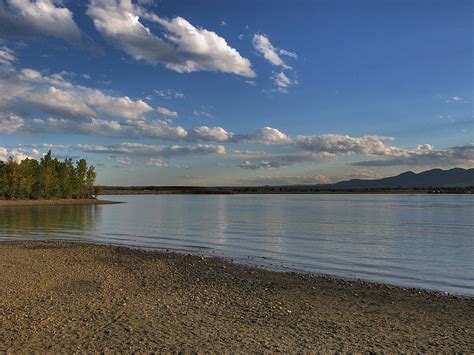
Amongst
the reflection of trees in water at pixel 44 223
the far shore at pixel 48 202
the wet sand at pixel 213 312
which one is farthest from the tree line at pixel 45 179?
the wet sand at pixel 213 312

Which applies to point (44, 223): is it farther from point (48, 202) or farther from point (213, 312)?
point (48, 202)

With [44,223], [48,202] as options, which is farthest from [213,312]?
[48,202]

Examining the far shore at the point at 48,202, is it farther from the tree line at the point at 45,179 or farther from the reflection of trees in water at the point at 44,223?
the reflection of trees in water at the point at 44,223

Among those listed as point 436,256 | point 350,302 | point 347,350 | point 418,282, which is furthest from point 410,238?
point 347,350

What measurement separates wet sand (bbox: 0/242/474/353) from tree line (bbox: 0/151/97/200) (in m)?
99.1

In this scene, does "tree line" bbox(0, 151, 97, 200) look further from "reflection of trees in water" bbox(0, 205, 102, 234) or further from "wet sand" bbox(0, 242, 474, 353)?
"wet sand" bbox(0, 242, 474, 353)

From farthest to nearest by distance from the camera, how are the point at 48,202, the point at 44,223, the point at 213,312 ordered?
1. the point at 48,202
2. the point at 44,223
3. the point at 213,312

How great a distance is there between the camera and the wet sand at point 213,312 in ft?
29.1

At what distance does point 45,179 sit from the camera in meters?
112

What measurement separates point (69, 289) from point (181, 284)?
393 centimetres

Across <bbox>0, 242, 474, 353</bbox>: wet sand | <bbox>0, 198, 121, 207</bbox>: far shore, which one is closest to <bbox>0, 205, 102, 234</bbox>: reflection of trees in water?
<bbox>0, 242, 474, 353</bbox>: wet sand

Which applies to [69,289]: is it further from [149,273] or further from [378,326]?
[378,326]

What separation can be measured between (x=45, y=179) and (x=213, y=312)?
114474mm

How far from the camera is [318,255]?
24969 millimetres
